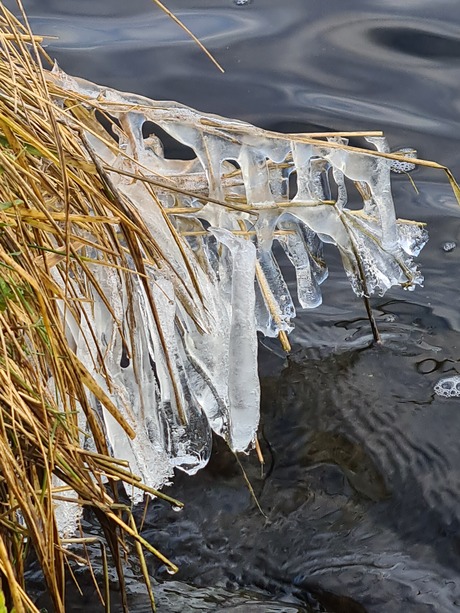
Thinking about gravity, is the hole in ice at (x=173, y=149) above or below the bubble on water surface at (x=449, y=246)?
above

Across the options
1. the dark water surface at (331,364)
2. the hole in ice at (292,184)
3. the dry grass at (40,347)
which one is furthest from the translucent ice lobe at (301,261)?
the hole in ice at (292,184)

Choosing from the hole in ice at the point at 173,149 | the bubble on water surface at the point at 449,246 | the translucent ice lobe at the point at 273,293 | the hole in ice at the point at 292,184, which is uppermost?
the hole in ice at the point at 173,149

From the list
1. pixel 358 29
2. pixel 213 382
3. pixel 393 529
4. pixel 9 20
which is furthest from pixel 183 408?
pixel 358 29

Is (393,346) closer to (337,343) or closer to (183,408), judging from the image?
(337,343)

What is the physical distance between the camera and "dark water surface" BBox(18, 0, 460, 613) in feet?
8.07

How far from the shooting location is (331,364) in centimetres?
329

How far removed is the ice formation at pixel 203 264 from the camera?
2.26 metres

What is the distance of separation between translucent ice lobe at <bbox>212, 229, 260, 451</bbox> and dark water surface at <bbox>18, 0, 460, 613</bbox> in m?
0.47

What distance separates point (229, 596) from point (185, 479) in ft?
1.72

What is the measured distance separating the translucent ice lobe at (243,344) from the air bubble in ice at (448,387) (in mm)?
1029

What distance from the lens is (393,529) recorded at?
8.52 ft

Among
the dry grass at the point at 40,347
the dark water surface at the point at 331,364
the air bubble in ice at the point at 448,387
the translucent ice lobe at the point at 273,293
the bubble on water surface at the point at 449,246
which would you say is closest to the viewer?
the dry grass at the point at 40,347

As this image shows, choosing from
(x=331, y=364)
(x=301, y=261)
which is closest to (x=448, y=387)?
(x=331, y=364)

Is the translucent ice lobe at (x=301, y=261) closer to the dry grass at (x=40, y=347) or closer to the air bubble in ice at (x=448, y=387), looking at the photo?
the air bubble in ice at (x=448, y=387)
